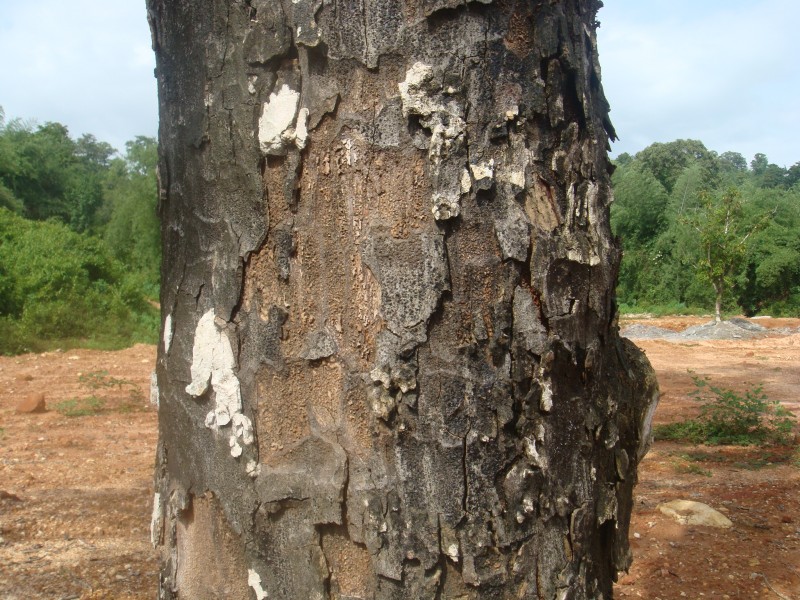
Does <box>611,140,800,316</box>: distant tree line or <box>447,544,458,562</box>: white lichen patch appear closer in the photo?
<box>447,544,458,562</box>: white lichen patch

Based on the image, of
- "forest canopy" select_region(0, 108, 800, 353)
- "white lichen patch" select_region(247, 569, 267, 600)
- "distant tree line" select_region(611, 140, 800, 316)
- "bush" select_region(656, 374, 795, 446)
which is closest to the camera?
"white lichen patch" select_region(247, 569, 267, 600)

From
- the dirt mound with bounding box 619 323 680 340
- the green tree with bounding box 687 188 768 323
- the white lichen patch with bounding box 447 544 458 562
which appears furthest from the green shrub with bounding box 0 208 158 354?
the green tree with bounding box 687 188 768 323

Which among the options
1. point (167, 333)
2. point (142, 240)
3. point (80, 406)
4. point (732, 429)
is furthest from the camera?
point (142, 240)

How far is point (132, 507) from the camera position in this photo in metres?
3.67

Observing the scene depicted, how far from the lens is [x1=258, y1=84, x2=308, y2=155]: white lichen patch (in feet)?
3.83

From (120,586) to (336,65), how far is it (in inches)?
88.2

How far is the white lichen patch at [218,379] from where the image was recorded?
1242mm

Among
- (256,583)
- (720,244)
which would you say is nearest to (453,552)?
(256,583)

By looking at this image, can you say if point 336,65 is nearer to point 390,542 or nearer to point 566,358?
point 566,358

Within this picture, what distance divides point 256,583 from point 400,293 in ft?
1.73

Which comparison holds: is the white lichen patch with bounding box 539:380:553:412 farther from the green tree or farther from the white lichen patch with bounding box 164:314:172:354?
the green tree

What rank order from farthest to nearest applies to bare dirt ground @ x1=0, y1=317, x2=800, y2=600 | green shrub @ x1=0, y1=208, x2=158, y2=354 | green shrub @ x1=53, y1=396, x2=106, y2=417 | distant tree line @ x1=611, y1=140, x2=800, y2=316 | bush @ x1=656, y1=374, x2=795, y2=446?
distant tree line @ x1=611, y1=140, x2=800, y2=316 → green shrub @ x1=0, y1=208, x2=158, y2=354 → green shrub @ x1=53, y1=396, x2=106, y2=417 → bush @ x1=656, y1=374, x2=795, y2=446 → bare dirt ground @ x1=0, y1=317, x2=800, y2=600

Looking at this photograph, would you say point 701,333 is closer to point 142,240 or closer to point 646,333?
point 646,333

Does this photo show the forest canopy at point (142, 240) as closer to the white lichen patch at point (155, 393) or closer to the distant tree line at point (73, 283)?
the distant tree line at point (73, 283)
